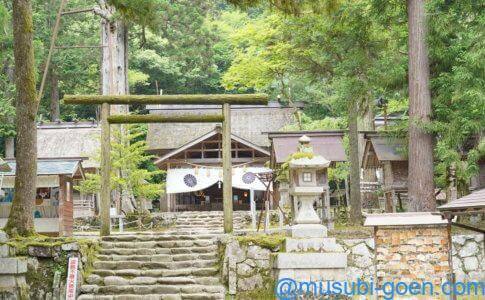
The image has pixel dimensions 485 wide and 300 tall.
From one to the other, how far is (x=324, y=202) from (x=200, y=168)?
11.2 m

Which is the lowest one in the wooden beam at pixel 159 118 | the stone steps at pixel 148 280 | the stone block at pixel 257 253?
the stone steps at pixel 148 280

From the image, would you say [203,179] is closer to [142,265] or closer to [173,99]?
[173,99]

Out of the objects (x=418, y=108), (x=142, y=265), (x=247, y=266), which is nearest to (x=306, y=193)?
(x=247, y=266)

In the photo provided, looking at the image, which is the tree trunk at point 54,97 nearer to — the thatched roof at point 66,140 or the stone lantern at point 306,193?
the thatched roof at point 66,140

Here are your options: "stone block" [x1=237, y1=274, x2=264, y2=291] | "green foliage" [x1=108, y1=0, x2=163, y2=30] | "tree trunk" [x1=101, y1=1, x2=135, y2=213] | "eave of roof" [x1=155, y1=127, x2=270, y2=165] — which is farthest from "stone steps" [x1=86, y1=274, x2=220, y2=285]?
"eave of roof" [x1=155, y1=127, x2=270, y2=165]

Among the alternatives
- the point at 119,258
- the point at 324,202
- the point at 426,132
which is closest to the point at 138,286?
the point at 119,258

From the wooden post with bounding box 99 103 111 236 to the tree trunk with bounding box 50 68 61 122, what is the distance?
21806mm

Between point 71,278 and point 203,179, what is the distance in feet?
53.5

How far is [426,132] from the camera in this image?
1672cm

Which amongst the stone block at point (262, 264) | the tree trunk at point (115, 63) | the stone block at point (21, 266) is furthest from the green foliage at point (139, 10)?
the tree trunk at point (115, 63)

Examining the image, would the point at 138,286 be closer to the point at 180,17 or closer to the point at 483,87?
the point at 483,87

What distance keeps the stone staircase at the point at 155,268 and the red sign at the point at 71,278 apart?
0.23 meters

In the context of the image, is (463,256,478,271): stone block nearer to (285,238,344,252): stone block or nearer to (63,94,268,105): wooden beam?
(285,238,344,252): stone block

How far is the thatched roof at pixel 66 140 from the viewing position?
31891 millimetres
